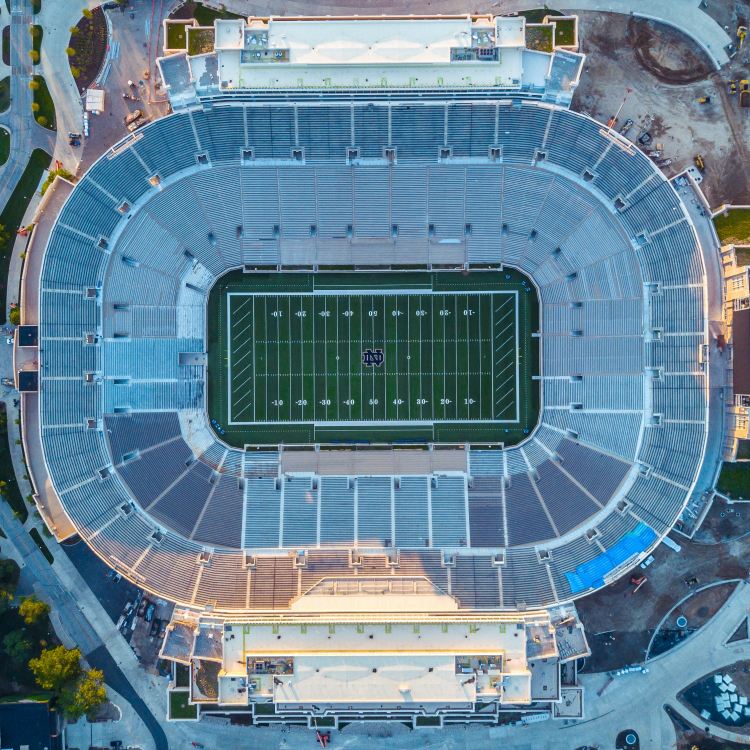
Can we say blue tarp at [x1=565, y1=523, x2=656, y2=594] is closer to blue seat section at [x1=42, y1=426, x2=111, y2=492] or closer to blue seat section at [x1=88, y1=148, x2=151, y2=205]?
blue seat section at [x1=42, y1=426, x2=111, y2=492]

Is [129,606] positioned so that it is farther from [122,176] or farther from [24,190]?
[24,190]

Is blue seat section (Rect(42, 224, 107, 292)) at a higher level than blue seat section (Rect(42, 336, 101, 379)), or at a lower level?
higher

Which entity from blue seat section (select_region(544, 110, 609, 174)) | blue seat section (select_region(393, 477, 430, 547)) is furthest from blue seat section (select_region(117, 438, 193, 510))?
blue seat section (select_region(544, 110, 609, 174))

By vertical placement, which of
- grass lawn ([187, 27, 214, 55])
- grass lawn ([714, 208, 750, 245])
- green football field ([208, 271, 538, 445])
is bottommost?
green football field ([208, 271, 538, 445])

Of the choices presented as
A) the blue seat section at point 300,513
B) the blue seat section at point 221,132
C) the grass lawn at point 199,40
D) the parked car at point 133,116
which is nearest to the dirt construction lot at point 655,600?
the blue seat section at point 300,513

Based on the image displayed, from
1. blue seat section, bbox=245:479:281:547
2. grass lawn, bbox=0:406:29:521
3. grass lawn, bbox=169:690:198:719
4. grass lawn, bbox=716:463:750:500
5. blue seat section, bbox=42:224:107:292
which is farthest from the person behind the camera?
Answer: grass lawn, bbox=0:406:29:521

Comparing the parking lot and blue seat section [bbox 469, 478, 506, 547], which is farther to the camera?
the parking lot

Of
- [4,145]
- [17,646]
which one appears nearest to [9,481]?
[17,646]
